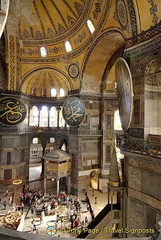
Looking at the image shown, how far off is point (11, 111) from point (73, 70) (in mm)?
6621

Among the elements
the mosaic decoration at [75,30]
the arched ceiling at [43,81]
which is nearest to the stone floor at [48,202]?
the arched ceiling at [43,81]

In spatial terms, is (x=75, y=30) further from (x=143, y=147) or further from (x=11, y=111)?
(x=143, y=147)

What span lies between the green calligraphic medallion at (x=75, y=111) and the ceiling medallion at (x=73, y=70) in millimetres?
2611

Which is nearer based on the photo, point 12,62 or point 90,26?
point 90,26

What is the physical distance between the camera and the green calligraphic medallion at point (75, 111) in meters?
13.0

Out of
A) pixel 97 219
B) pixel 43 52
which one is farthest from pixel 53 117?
pixel 97 219

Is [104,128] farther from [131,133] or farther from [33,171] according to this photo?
[33,171]

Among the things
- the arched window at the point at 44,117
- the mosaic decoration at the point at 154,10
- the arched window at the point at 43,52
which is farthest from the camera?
the arched window at the point at 44,117

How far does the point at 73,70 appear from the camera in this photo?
1438cm

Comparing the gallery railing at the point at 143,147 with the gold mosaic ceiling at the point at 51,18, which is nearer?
the gallery railing at the point at 143,147

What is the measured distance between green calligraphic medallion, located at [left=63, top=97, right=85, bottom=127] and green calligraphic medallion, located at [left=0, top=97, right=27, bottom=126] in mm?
4380

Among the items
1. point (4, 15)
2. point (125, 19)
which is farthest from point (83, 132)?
point (4, 15)

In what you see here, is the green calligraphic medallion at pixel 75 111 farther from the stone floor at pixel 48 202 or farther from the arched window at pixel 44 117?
the arched window at pixel 44 117

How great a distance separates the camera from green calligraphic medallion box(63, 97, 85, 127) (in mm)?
13023
